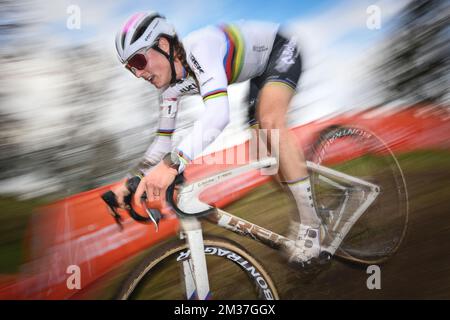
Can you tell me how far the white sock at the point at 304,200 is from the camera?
261cm

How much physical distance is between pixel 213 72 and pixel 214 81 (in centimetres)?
4

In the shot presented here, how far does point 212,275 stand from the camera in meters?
2.58

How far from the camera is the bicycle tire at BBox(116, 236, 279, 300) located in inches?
94.7

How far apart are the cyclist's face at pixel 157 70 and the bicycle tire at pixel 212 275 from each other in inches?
32.5

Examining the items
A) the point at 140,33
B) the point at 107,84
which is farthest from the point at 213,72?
the point at 107,84

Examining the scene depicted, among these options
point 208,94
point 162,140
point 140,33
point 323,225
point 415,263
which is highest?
point 140,33

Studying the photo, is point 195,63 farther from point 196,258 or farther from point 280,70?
point 196,258

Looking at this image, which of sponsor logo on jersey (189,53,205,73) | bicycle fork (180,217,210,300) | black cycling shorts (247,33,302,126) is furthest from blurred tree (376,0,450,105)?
bicycle fork (180,217,210,300)

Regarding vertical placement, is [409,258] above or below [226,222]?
below

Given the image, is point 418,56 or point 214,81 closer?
point 214,81

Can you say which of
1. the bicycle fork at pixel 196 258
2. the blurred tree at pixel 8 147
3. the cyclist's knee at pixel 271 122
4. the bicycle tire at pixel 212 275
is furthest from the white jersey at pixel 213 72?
the blurred tree at pixel 8 147

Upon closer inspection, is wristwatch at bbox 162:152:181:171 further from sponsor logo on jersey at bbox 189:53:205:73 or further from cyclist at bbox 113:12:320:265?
sponsor logo on jersey at bbox 189:53:205:73

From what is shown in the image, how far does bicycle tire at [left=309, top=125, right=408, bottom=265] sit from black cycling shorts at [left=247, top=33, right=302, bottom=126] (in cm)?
37

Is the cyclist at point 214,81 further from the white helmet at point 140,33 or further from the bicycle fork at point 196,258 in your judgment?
the bicycle fork at point 196,258
